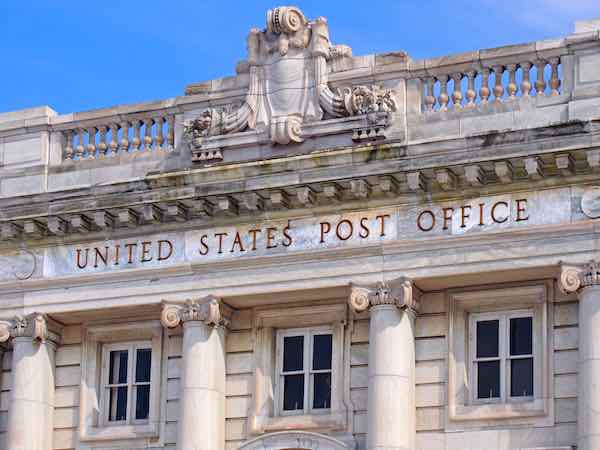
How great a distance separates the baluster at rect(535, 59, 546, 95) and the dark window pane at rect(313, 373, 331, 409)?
259 inches

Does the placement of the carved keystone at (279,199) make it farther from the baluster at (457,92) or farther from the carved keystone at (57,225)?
the carved keystone at (57,225)

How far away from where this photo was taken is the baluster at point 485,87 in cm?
3369

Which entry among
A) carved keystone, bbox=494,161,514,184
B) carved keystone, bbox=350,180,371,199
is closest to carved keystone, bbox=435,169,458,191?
carved keystone, bbox=494,161,514,184

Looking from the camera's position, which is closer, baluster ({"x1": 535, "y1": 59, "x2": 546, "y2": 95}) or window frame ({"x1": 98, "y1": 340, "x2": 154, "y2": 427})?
baluster ({"x1": 535, "y1": 59, "x2": 546, "y2": 95})

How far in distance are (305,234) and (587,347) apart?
5901 millimetres

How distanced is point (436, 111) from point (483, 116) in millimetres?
1019

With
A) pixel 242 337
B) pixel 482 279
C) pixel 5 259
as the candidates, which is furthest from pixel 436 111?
pixel 5 259

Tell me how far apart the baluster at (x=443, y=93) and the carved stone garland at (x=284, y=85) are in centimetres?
177

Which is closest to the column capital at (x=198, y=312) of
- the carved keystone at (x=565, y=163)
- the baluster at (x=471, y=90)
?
the baluster at (x=471, y=90)

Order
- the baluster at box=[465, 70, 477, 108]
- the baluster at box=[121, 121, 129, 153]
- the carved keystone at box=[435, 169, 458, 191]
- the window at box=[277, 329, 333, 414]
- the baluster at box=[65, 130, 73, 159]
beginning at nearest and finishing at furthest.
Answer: the carved keystone at box=[435, 169, 458, 191] < the baluster at box=[465, 70, 477, 108] < the window at box=[277, 329, 333, 414] < the baluster at box=[121, 121, 129, 153] < the baluster at box=[65, 130, 73, 159]

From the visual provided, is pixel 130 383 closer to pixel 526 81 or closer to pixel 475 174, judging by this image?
pixel 475 174

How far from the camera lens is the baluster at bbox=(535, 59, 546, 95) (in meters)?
33.2

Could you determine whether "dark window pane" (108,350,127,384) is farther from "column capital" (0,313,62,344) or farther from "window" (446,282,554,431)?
"window" (446,282,554,431)

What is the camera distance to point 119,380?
36.2 m
